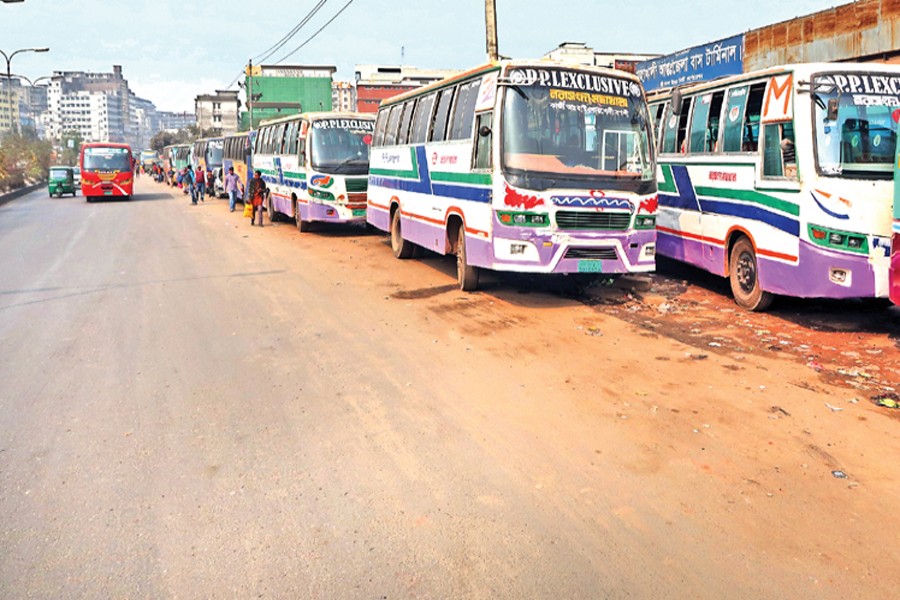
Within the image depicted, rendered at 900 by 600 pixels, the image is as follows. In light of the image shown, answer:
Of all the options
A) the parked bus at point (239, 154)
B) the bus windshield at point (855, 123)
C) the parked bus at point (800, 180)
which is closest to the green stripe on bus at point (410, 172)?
the parked bus at point (800, 180)

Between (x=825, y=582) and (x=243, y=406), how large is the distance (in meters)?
4.00

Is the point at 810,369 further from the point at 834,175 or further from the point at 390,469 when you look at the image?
the point at 390,469

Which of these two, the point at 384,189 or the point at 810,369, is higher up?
the point at 384,189

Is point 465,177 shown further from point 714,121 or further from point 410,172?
point 714,121

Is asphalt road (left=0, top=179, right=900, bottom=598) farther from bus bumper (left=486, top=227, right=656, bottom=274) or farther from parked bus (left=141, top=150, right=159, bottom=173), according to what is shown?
parked bus (left=141, top=150, right=159, bottom=173)

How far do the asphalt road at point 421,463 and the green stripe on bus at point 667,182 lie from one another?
140 inches

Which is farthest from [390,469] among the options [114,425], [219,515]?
[114,425]

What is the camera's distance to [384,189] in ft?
47.5

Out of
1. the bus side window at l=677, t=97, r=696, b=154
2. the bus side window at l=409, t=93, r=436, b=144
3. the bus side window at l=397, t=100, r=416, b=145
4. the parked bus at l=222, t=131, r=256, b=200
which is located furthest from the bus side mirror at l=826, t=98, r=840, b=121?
the parked bus at l=222, t=131, r=256, b=200

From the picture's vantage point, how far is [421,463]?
466 cm

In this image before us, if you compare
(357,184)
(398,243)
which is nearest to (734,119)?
(398,243)

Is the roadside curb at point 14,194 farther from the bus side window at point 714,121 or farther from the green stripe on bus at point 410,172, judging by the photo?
the bus side window at point 714,121

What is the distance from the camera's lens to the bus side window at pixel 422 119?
1212cm

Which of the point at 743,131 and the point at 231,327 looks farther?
the point at 743,131
